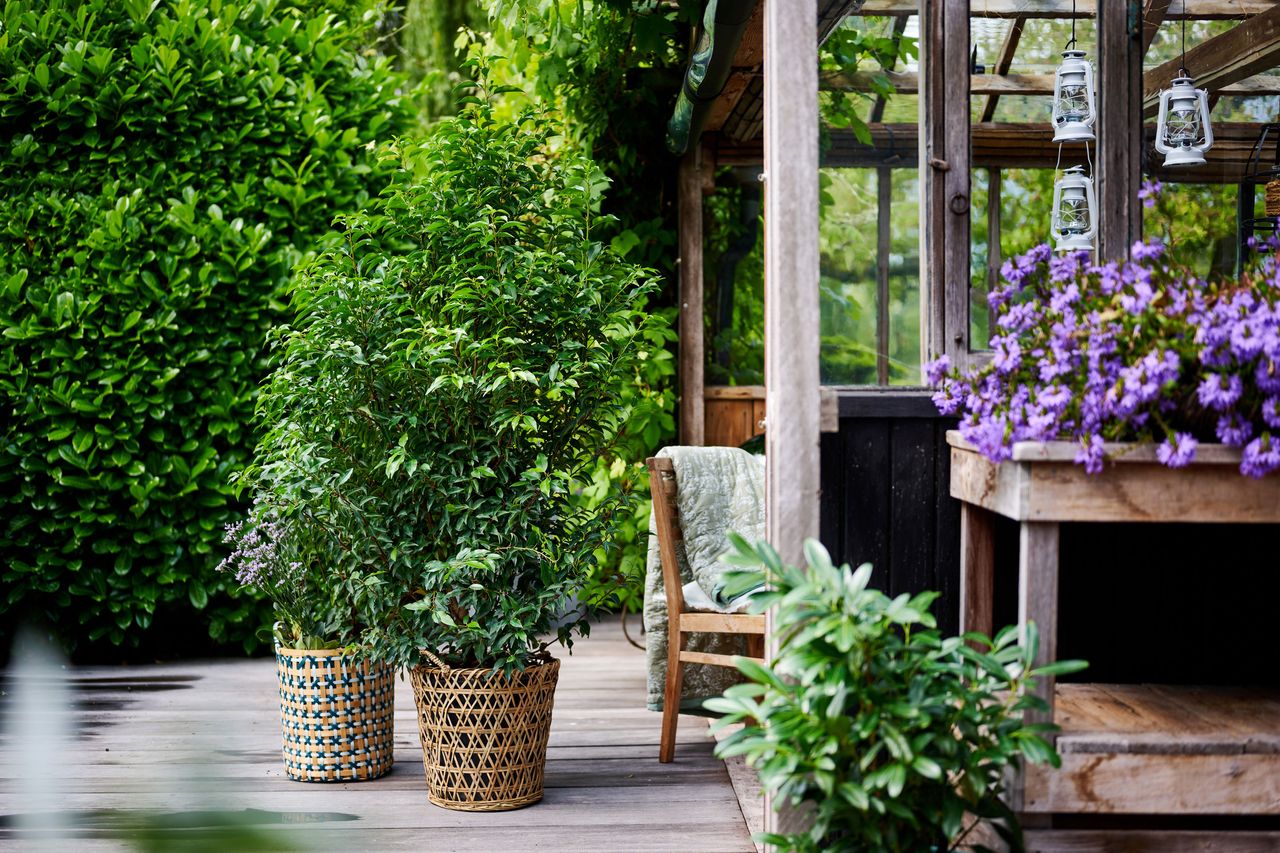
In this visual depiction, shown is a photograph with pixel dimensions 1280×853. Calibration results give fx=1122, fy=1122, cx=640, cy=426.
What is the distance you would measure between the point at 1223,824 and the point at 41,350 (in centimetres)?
425

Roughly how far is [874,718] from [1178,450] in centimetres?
68

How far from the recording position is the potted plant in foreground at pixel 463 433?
277 cm

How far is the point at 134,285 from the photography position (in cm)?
445

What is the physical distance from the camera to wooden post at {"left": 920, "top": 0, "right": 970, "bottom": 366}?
2795 millimetres

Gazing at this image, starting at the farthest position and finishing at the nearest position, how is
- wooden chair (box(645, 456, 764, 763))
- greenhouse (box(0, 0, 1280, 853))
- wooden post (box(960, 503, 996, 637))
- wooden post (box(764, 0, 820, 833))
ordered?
wooden chair (box(645, 456, 764, 763))
wooden post (box(960, 503, 996, 637))
wooden post (box(764, 0, 820, 833))
greenhouse (box(0, 0, 1280, 853))

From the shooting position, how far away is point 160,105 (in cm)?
454

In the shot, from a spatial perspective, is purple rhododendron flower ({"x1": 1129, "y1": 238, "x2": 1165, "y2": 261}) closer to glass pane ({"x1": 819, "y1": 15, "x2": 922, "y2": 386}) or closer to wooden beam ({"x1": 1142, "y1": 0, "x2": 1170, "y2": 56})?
glass pane ({"x1": 819, "y1": 15, "x2": 922, "y2": 386})

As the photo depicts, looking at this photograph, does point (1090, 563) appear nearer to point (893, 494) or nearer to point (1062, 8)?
point (893, 494)

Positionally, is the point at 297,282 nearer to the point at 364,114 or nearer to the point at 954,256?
the point at 954,256

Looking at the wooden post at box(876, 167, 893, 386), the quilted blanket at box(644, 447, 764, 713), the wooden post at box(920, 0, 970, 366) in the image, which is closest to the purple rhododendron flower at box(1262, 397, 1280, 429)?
the wooden post at box(920, 0, 970, 366)

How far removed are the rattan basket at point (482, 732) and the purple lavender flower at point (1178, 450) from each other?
1.60 m

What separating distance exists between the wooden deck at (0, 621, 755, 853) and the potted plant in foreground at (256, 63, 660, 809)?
0.58ft

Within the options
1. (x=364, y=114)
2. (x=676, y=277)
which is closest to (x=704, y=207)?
(x=676, y=277)

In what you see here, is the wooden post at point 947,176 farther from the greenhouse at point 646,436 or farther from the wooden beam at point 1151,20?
the wooden beam at point 1151,20
